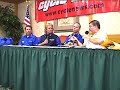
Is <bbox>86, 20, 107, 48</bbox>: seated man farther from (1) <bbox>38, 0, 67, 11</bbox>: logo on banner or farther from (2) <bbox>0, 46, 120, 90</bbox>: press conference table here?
(1) <bbox>38, 0, 67, 11</bbox>: logo on banner

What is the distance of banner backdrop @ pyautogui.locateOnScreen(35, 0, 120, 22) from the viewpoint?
3.53m

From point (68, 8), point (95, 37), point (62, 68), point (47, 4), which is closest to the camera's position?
point (62, 68)

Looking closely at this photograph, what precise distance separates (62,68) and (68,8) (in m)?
2.50

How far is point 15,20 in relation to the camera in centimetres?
537

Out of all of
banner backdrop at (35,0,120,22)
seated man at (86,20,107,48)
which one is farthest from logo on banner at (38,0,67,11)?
seated man at (86,20,107,48)

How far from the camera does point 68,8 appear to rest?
4.15 metres

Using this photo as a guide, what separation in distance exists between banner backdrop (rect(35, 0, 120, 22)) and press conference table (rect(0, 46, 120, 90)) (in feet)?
6.24

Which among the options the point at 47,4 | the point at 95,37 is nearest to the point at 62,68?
the point at 95,37

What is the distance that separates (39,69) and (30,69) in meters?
0.15

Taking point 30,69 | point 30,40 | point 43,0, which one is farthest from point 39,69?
point 43,0

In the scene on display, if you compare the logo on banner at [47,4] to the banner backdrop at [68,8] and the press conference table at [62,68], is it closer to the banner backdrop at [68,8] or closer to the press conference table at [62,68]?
the banner backdrop at [68,8]

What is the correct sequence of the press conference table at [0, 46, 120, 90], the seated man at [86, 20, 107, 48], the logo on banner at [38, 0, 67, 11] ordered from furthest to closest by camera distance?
the logo on banner at [38, 0, 67, 11], the seated man at [86, 20, 107, 48], the press conference table at [0, 46, 120, 90]

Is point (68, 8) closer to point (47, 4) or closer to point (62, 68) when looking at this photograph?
point (47, 4)

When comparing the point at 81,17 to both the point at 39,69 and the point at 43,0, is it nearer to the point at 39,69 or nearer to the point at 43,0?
the point at 43,0
